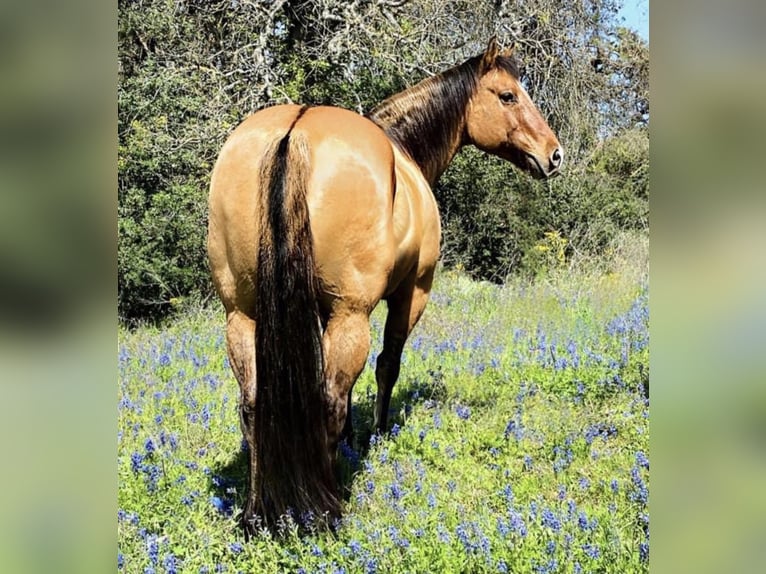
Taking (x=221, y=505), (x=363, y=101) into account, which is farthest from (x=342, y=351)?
(x=363, y=101)

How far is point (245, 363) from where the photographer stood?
2.59 m

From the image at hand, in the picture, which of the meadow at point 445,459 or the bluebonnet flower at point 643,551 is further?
the meadow at point 445,459

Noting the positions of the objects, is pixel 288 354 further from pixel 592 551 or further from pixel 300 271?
pixel 592 551

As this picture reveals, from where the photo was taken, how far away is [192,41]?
8.37m

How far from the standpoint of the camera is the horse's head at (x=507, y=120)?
373 centimetres

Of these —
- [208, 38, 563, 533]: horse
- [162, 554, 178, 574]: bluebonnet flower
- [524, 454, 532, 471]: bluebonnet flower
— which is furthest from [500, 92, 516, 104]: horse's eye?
[162, 554, 178, 574]: bluebonnet flower

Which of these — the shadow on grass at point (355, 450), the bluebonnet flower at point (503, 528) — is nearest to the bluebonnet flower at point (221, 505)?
the shadow on grass at point (355, 450)

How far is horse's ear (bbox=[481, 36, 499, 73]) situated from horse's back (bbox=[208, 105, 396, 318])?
145cm

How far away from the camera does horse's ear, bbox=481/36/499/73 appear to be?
3631 millimetres

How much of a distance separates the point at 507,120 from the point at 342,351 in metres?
2.07

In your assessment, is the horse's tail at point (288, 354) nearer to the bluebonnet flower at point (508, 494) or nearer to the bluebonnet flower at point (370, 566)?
the bluebonnet flower at point (370, 566)
